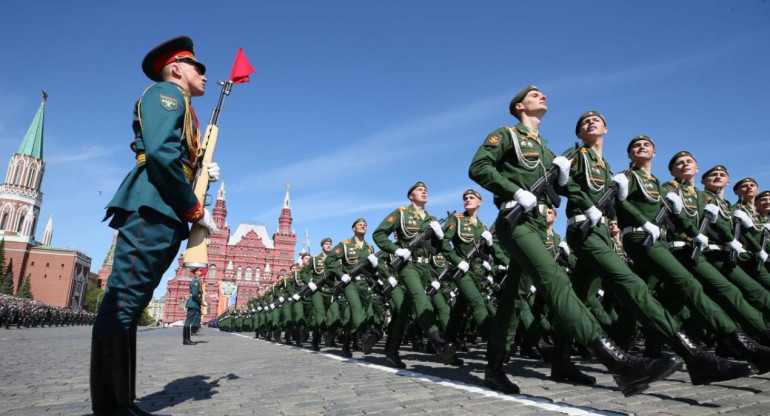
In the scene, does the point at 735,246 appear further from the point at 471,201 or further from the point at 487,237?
the point at 471,201

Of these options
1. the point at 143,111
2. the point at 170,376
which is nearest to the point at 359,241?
the point at 170,376

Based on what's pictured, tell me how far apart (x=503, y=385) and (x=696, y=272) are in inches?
111

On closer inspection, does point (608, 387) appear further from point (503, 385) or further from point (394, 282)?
point (394, 282)

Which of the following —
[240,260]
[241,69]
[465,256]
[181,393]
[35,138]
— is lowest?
[181,393]

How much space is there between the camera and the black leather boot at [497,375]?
4031mm

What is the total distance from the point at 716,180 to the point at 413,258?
172 inches

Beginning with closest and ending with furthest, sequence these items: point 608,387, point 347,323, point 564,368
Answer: point 608,387, point 564,368, point 347,323

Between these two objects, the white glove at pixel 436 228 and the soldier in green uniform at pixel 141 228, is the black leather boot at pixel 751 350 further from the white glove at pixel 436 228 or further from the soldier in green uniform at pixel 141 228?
the soldier in green uniform at pixel 141 228

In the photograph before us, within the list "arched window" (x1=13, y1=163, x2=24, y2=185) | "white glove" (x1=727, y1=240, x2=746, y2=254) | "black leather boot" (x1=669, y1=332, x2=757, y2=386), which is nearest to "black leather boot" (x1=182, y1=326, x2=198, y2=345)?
"black leather boot" (x1=669, y1=332, x2=757, y2=386)

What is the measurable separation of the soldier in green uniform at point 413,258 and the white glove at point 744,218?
13.2 ft

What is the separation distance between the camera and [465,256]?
737cm

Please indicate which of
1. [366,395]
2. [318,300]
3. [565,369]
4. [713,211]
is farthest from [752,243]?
[318,300]

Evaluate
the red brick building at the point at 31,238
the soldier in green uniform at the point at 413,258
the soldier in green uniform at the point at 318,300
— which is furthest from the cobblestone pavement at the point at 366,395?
the red brick building at the point at 31,238

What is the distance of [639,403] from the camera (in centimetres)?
349
